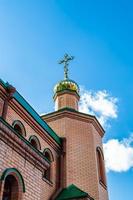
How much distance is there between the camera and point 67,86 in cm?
1802

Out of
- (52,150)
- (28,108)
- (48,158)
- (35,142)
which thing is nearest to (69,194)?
(48,158)

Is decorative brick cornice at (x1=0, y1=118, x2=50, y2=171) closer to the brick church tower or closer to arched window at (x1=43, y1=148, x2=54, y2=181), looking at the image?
the brick church tower

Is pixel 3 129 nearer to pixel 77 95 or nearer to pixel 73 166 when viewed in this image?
pixel 73 166

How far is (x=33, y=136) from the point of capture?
12125 millimetres

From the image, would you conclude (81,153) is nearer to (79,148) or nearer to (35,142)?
(79,148)

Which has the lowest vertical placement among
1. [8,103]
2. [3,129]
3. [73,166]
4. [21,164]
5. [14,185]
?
[14,185]

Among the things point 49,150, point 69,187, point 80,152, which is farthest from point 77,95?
point 69,187

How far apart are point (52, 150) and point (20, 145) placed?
6.85 metres

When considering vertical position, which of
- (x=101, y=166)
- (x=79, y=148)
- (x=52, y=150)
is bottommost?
(x=52, y=150)

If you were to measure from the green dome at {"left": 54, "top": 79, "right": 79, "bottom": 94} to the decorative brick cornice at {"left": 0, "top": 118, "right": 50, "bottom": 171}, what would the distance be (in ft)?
34.9

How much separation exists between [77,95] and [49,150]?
5.63 meters

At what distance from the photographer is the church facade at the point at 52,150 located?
21.2ft

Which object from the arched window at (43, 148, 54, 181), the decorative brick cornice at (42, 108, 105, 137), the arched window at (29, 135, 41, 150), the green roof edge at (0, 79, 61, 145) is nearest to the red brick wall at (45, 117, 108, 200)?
the decorative brick cornice at (42, 108, 105, 137)

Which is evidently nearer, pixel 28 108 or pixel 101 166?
pixel 28 108
